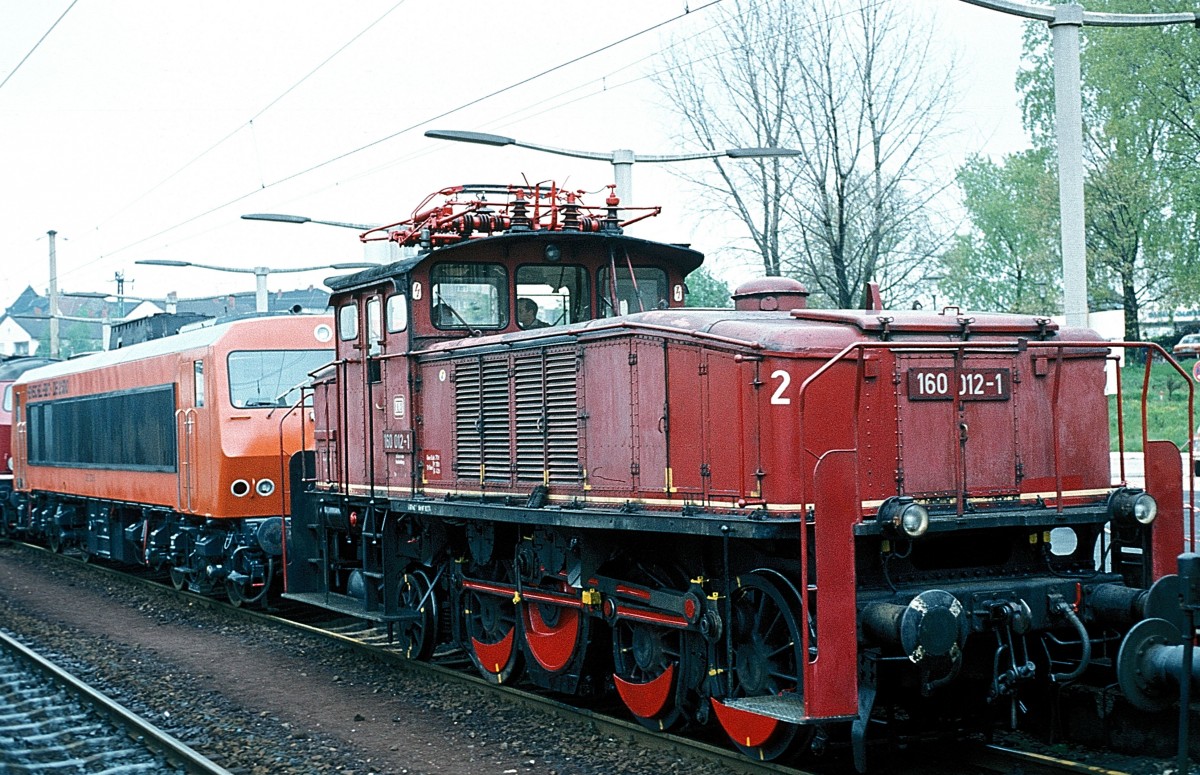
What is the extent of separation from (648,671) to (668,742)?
0.59 metres

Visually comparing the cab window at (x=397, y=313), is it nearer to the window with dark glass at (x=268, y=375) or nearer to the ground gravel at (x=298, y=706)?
the ground gravel at (x=298, y=706)

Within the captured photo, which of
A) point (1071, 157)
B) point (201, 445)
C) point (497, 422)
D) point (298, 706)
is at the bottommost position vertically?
point (298, 706)

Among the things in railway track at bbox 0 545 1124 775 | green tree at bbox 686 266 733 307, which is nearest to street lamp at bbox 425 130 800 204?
railway track at bbox 0 545 1124 775

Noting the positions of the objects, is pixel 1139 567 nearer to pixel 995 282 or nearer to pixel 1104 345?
pixel 1104 345

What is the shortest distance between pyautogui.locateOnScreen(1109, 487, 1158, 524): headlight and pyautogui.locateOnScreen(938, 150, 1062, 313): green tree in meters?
31.0

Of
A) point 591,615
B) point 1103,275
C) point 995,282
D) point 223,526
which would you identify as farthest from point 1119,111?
point 591,615

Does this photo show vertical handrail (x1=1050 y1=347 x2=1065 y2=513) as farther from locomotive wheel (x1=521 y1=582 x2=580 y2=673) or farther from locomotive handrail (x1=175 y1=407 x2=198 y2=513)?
locomotive handrail (x1=175 y1=407 x2=198 y2=513)

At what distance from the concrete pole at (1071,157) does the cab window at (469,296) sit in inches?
213

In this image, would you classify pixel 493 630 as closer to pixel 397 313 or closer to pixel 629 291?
pixel 397 313

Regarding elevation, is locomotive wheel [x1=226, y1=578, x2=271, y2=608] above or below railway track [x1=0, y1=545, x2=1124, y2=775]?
above

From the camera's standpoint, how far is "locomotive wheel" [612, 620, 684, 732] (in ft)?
27.0

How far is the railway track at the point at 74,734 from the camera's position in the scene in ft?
27.5

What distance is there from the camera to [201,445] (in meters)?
15.1

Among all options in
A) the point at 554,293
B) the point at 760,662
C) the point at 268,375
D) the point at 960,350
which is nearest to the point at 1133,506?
the point at 960,350
